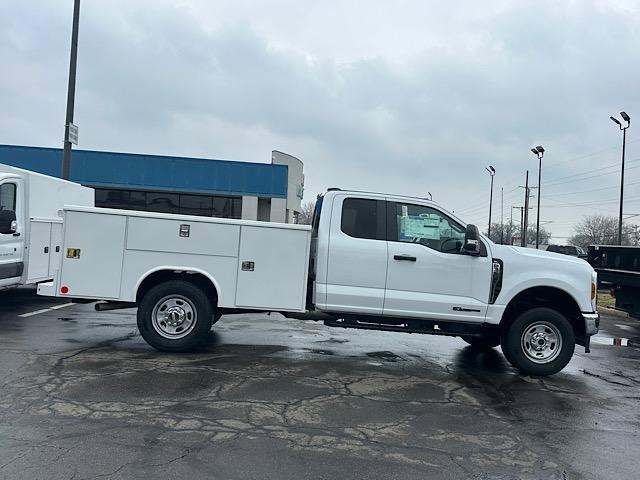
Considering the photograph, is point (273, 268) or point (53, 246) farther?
point (53, 246)

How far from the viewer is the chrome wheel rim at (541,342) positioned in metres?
7.27

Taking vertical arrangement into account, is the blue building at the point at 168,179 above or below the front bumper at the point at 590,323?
above

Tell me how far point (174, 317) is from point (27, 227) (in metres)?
4.30

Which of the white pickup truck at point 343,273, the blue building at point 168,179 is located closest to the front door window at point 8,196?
the white pickup truck at point 343,273

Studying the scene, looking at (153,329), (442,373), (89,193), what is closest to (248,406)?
(153,329)

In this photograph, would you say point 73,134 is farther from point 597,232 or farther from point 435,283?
point 597,232

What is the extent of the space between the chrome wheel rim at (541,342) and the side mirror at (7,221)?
8115 mm

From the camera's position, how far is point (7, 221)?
28.9 ft

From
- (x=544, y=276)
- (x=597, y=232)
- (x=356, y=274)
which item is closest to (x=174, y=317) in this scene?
(x=356, y=274)

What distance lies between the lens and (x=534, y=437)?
5020 millimetres

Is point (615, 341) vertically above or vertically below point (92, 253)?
below

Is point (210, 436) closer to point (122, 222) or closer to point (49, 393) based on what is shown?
point (49, 393)

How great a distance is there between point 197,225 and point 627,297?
10083mm

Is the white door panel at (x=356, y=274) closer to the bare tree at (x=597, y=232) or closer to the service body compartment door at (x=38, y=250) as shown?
the service body compartment door at (x=38, y=250)
